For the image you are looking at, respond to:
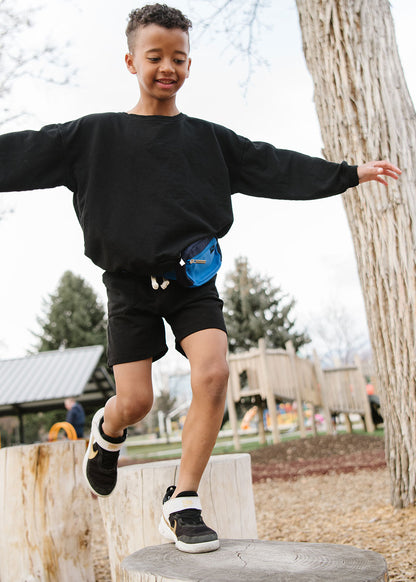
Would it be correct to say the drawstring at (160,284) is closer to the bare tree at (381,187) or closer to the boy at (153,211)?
the boy at (153,211)

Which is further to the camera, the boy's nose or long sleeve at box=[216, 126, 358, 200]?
long sleeve at box=[216, 126, 358, 200]

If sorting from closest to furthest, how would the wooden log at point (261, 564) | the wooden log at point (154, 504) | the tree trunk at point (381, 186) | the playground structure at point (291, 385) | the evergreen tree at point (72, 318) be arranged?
the wooden log at point (261, 564), the wooden log at point (154, 504), the tree trunk at point (381, 186), the playground structure at point (291, 385), the evergreen tree at point (72, 318)

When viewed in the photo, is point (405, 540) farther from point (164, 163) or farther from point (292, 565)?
point (164, 163)

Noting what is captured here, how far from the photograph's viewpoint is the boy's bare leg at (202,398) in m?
2.38

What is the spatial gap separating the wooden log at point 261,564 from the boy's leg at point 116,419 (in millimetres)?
587

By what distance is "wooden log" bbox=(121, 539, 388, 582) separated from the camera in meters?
1.80

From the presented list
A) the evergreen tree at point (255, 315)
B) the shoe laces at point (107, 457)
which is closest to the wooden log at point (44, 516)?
the shoe laces at point (107, 457)

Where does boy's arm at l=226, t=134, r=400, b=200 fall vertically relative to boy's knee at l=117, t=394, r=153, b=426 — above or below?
above

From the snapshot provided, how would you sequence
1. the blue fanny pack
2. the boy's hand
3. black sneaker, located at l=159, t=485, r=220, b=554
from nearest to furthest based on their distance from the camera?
black sneaker, located at l=159, t=485, r=220, b=554 < the blue fanny pack < the boy's hand

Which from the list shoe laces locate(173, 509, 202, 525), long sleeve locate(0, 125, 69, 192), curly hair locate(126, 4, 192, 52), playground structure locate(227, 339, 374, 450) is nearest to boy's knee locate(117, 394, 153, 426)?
shoe laces locate(173, 509, 202, 525)

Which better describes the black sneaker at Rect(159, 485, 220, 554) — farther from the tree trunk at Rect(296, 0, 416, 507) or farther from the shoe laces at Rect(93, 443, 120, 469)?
the tree trunk at Rect(296, 0, 416, 507)

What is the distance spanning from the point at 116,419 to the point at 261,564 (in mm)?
998

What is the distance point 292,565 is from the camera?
1945 millimetres

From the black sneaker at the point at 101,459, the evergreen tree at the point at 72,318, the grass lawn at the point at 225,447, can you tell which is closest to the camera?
the black sneaker at the point at 101,459
